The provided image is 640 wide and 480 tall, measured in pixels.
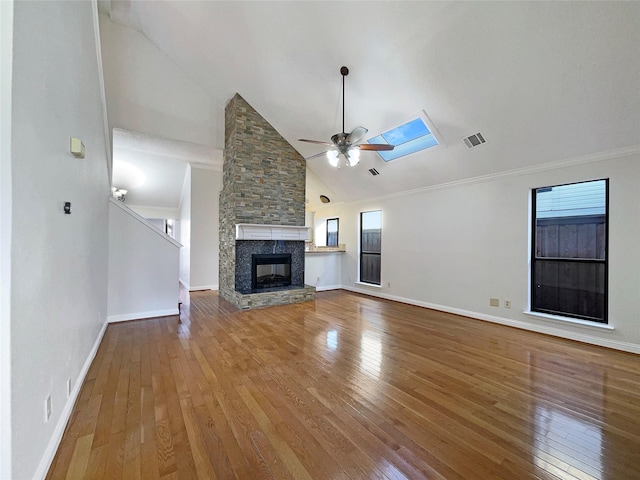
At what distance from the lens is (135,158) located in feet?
23.1

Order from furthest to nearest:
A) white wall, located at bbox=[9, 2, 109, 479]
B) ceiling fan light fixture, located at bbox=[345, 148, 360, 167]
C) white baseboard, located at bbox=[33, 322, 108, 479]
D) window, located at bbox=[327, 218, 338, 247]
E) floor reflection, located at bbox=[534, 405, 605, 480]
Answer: window, located at bbox=[327, 218, 338, 247] → ceiling fan light fixture, located at bbox=[345, 148, 360, 167] → floor reflection, located at bbox=[534, 405, 605, 480] → white baseboard, located at bbox=[33, 322, 108, 479] → white wall, located at bbox=[9, 2, 109, 479]

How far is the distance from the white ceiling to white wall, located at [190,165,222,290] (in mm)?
1444

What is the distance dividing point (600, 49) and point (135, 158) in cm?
872

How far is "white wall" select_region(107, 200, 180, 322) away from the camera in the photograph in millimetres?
4297

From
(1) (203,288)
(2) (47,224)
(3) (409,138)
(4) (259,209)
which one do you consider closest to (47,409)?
(2) (47,224)

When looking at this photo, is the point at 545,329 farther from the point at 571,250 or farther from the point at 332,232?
the point at 332,232

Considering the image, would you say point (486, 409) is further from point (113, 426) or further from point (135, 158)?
point (135, 158)

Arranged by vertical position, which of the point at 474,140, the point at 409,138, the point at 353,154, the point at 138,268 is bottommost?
the point at 138,268

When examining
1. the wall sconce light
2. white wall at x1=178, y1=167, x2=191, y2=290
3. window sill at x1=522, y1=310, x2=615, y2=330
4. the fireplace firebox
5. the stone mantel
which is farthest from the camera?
the wall sconce light

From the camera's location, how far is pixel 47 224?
1.64m

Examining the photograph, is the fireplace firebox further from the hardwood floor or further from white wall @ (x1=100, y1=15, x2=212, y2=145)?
white wall @ (x1=100, y1=15, x2=212, y2=145)

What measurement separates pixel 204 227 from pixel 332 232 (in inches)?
151

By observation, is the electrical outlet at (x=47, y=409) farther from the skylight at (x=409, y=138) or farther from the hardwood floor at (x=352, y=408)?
the skylight at (x=409, y=138)

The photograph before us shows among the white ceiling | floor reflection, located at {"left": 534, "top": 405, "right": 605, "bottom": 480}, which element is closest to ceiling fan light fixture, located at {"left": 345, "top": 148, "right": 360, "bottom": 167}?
the white ceiling
